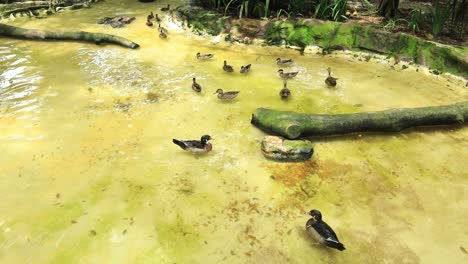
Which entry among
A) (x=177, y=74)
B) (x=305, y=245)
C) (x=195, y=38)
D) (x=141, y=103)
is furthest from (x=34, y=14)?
(x=305, y=245)

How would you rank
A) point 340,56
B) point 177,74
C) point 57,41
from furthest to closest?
point 57,41 → point 340,56 → point 177,74

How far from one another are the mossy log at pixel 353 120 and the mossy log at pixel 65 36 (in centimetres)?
507

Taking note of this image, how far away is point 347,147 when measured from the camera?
18.1ft

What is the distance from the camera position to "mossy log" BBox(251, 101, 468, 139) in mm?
5512

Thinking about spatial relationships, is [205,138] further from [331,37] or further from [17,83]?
[331,37]

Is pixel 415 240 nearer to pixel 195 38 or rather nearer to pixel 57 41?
pixel 195 38

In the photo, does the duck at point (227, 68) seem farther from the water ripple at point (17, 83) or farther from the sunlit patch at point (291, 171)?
the water ripple at point (17, 83)

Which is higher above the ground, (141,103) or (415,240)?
(141,103)

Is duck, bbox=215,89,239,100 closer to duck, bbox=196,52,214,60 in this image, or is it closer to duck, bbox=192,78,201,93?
duck, bbox=192,78,201,93

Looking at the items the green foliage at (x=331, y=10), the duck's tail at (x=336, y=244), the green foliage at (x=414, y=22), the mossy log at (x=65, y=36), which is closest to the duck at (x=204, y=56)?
the mossy log at (x=65, y=36)

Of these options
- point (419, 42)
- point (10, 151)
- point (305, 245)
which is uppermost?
point (419, 42)

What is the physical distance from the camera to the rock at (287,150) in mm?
5199

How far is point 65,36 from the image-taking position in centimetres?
958

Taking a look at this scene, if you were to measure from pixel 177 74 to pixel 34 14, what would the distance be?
23.2 feet
